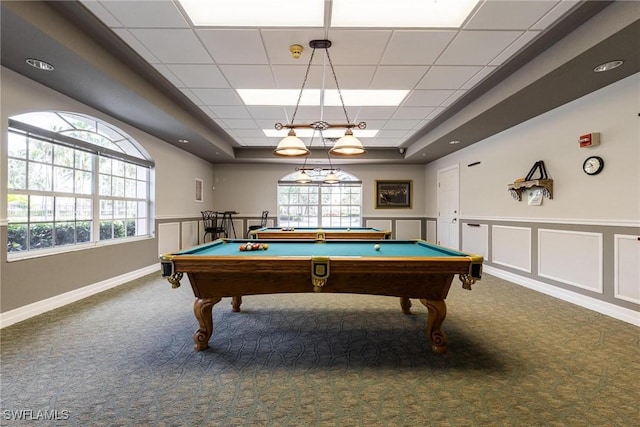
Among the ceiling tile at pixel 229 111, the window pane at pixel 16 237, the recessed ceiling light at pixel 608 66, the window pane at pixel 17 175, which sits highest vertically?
the ceiling tile at pixel 229 111

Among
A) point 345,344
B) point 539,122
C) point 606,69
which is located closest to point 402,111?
point 539,122

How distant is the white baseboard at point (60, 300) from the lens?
9.45 feet

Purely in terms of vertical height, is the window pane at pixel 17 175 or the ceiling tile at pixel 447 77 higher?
the ceiling tile at pixel 447 77

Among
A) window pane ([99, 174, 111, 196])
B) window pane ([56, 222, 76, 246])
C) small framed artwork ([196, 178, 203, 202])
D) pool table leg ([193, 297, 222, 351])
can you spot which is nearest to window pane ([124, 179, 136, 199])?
window pane ([99, 174, 111, 196])

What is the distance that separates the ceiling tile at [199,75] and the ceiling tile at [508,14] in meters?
2.58

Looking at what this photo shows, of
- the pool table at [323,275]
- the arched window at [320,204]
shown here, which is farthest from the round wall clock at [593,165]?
the arched window at [320,204]

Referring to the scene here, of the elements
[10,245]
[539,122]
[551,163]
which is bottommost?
[10,245]

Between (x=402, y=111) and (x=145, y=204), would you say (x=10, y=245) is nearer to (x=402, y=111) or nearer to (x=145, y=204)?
(x=145, y=204)

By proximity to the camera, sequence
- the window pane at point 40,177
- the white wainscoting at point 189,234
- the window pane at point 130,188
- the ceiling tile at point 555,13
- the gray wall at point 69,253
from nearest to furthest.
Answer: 1. the ceiling tile at point 555,13
2. the gray wall at point 69,253
3. the window pane at point 40,177
4. the window pane at point 130,188
5. the white wainscoting at point 189,234

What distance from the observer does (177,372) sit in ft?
6.73

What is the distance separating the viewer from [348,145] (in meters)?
2.75

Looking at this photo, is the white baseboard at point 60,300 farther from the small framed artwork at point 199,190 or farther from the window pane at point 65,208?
the small framed artwork at point 199,190

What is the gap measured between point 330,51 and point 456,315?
118 inches

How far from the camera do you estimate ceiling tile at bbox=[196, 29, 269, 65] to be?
264 centimetres
